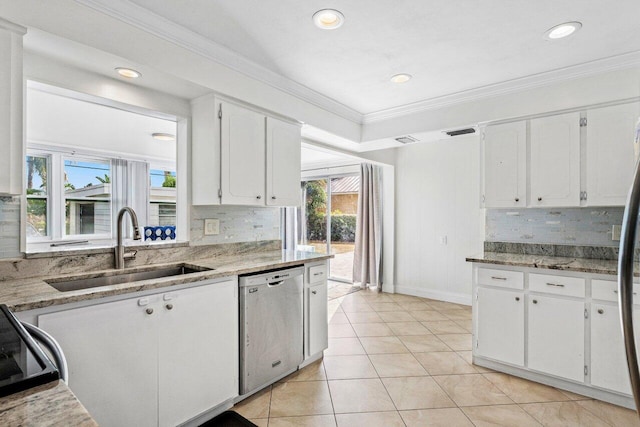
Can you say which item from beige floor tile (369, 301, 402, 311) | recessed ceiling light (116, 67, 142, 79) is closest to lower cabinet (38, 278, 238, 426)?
recessed ceiling light (116, 67, 142, 79)

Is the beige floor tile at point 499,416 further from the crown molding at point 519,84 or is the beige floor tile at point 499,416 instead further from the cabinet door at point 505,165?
the crown molding at point 519,84

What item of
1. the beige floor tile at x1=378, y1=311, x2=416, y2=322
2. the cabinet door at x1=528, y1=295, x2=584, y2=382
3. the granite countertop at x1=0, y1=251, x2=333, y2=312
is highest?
the granite countertop at x1=0, y1=251, x2=333, y2=312

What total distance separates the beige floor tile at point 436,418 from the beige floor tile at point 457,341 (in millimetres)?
1070

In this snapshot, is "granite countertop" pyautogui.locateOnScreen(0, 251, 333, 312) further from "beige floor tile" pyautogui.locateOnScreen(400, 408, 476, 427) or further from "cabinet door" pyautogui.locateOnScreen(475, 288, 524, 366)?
"cabinet door" pyautogui.locateOnScreen(475, 288, 524, 366)

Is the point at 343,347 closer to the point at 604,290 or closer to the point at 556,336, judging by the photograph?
the point at 556,336

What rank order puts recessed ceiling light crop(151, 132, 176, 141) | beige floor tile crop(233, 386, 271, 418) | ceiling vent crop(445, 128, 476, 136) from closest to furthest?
1. beige floor tile crop(233, 386, 271, 418)
2. ceiling vent crop(445, 128, 476, 136)
3. recessed ceiling light crop(151, 132, 176, 141)

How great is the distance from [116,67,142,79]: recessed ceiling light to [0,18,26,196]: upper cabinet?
0.52 m

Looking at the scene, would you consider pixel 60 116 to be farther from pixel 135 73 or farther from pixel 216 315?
pixel 216 315

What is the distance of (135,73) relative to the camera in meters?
2.16

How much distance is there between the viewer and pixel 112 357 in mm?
1610

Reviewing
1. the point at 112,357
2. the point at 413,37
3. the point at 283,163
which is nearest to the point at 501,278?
the point at 413,37

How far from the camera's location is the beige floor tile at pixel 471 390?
2.30 metres

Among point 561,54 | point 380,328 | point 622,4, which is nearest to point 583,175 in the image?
point 561,54

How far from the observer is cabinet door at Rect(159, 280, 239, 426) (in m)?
1.83
